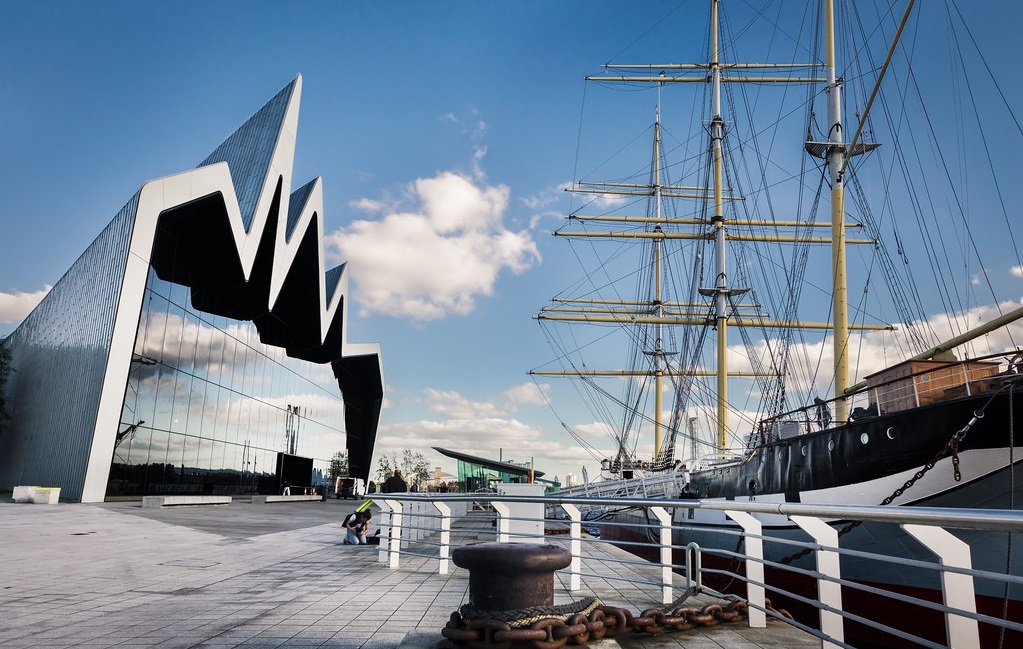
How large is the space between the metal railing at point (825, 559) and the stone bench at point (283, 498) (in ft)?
70.0

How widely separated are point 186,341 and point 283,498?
45.3 ft

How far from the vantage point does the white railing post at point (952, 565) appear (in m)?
3.53

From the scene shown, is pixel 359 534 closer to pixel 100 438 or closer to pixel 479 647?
pixel 479 647

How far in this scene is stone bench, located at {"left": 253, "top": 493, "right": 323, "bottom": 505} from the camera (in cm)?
3538

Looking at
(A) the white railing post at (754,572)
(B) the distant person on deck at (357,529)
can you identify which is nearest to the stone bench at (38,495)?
(B) the distant person on deck at (357,529)

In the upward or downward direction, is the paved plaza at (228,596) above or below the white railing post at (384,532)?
below

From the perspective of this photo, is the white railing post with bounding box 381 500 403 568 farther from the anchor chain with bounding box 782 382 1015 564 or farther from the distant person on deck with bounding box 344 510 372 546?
the anchor chain with bounding box 782 382 1015 564

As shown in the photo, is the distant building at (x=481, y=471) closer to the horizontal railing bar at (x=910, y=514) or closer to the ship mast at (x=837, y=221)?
the ship mast at (x=837, y=221)

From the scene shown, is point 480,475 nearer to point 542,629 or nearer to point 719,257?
point 719,257

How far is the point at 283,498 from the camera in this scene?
38.7m

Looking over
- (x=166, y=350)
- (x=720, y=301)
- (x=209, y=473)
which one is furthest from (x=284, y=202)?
(x=720, y=301)

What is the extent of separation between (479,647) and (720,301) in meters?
35.7

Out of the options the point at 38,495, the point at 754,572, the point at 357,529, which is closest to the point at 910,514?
the point at 754,572

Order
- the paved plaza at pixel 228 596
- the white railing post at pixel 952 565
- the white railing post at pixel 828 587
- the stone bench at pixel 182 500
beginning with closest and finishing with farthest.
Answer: the white railing post at pixel 952 565, the white railing post at pixel 828 587, the paved plaza at pixel 228 596, the stone bench at pixel 182 500
